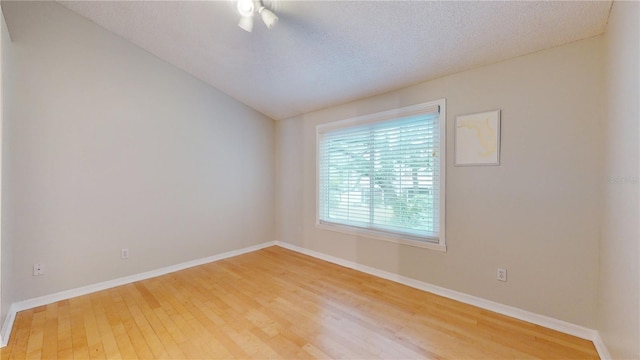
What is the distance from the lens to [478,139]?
254 cm

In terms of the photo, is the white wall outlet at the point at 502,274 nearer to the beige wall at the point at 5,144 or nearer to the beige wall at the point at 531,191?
the beige wall at the point at 531,191

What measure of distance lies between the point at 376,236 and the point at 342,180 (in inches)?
38.4

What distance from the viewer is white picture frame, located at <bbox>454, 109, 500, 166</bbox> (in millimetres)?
2445

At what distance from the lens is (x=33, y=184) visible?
2.59 metres

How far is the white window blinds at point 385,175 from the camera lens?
2.93 metres

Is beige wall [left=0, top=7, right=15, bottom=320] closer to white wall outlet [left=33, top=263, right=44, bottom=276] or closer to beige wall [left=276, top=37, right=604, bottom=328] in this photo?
white wall outlet [left=33, top=263, right=44, bottom=276]

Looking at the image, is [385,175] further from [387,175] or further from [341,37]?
[341,37]

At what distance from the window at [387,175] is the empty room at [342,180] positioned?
0.03 meters

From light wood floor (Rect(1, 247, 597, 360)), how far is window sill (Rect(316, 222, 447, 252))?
1.64 feet

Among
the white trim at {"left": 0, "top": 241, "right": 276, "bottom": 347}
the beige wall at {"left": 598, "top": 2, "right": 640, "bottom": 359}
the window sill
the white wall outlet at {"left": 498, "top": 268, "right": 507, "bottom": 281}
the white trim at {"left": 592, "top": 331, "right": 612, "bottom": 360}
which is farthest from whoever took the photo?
the window sill

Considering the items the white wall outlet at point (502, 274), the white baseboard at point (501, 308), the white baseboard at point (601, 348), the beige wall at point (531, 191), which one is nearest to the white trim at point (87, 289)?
the white baseboard at point (501, 308)

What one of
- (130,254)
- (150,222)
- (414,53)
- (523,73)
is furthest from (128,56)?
(523,73)

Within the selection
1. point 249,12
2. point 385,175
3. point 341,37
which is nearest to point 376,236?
point 385,175

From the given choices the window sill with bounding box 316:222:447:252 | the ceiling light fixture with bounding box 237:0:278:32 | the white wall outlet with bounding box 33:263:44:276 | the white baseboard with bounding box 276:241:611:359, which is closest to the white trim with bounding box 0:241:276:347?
the white wall outlet with bounding box 33:263:44:276
